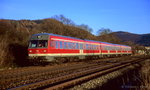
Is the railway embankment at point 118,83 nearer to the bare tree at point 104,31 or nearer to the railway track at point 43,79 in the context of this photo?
the railway track at point 43,79

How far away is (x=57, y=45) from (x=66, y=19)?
49.0 metres

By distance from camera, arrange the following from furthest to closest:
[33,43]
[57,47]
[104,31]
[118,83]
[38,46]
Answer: [104,31], [57,47], [33,43], [38,46], [118,83]

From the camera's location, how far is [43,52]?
45.8ft

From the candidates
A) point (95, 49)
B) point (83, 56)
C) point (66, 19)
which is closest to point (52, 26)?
point (66, 19)

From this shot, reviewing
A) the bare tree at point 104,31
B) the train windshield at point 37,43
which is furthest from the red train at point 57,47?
the bare tree at point 104,31

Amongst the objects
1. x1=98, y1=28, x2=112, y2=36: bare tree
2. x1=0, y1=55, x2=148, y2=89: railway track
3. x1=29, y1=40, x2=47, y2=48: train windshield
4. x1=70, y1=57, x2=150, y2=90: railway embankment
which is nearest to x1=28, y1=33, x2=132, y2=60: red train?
x1=29, y1=40, x2=47, y2=48: train windshield

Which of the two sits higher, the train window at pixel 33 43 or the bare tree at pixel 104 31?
the bare tree at pixel 104 31

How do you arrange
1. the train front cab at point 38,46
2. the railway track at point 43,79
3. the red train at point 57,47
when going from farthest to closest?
the red train at point 57,47, the train front cab at point 38,46, the railway track at point 43,79

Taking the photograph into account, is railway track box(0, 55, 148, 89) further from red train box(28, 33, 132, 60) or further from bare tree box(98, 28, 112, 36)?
bare tree box(98, 28, 112, 36)

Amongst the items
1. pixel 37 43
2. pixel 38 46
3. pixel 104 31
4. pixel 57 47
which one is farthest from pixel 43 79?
pixel 104 31

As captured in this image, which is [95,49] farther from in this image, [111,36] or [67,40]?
[111,36]

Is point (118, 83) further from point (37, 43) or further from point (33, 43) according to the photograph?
point (33, 43)

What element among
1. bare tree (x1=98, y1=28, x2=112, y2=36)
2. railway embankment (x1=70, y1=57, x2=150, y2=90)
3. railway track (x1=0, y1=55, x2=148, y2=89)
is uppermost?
bare tree (x1=98, y1=28, x2=112, y2=36)

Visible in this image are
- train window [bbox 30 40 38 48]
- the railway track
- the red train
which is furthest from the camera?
train window [bbox 30 40 38 48]
